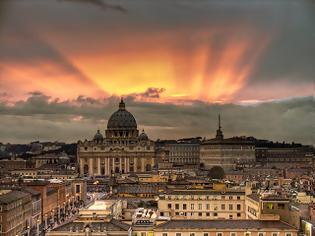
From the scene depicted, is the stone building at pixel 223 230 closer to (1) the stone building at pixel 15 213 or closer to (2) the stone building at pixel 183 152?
(1) the stone building at pixel 15 213

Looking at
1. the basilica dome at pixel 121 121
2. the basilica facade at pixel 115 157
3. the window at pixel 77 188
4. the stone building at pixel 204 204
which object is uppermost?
the basilica dome at pixel 121 121

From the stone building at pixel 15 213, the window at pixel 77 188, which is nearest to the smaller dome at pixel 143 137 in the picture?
the window at pixel 77 188

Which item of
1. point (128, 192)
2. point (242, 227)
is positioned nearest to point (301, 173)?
point (128, 192)

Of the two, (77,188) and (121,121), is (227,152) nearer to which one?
(121,121)

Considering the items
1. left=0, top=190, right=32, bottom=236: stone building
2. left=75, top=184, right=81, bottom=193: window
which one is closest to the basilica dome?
left=75, top=184, right=81, bottom=193: window

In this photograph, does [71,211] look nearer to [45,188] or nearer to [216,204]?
[45,188]

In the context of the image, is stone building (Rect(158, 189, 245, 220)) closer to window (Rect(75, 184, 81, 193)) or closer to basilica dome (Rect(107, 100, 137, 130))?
window (Rect(75, 184, 81, 193))
